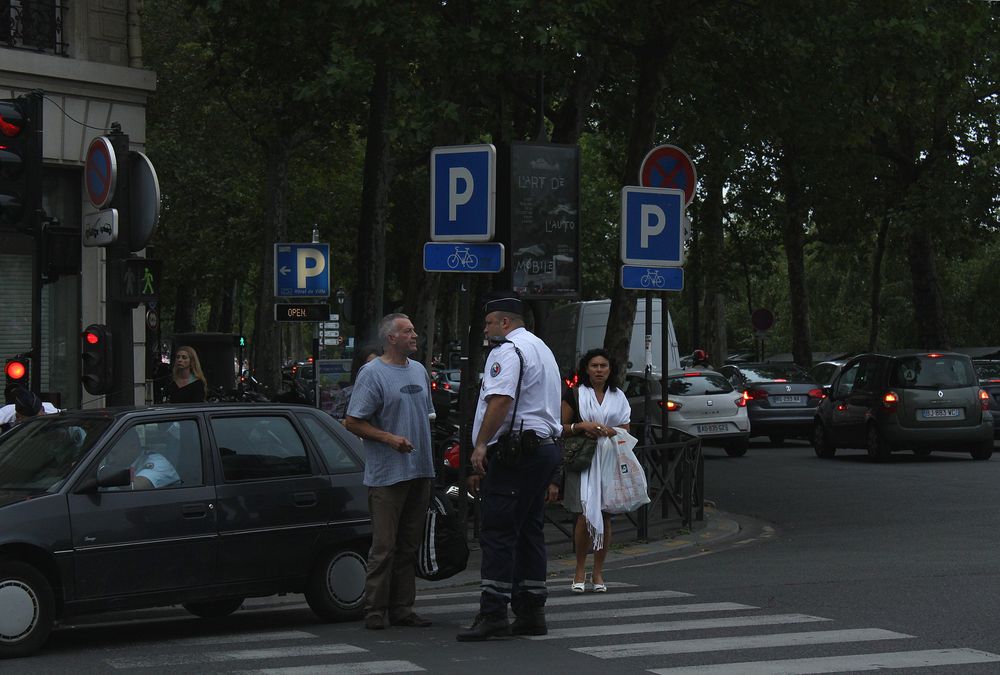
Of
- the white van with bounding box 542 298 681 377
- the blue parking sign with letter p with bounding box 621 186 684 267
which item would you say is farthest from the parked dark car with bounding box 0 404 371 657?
the white van with bounding box 542 298 681 377

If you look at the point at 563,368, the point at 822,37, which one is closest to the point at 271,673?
the point at 822,37

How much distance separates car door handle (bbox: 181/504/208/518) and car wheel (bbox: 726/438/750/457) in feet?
56.5

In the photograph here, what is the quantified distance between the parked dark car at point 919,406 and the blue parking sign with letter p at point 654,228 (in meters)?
8.97

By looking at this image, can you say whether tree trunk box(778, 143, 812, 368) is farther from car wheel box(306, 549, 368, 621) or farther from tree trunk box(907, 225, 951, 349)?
car wheel box(306, 549, 368, 621)

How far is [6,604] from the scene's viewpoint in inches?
319

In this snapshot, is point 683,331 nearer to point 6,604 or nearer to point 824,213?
point 824,213

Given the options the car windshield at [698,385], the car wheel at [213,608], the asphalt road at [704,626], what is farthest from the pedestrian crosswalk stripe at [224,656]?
the car windshield at [698,385]

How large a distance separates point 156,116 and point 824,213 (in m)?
18.3

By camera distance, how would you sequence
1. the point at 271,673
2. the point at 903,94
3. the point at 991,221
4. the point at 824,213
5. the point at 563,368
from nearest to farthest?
the point at 271,673 < the point at 903,94 < the point at 563,368 < the point at 991,221 < the point at 824,213

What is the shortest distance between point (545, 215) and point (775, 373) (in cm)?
1313

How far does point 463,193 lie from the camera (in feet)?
39.4

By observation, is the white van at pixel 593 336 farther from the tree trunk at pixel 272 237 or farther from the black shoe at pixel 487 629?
the black shoe at pixel 487 629

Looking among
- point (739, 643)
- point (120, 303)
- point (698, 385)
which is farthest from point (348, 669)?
point (698, 385)

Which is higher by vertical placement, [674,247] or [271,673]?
[674,247]
